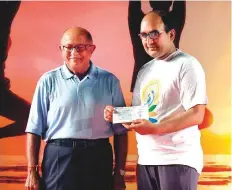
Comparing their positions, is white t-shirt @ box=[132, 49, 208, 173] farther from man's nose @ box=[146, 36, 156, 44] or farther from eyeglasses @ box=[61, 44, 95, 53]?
eyeglasses @ box=[61, 44, 95, 53]

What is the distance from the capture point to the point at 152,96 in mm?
1630

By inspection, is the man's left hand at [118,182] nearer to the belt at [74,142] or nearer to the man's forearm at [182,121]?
the belt at [74,142]

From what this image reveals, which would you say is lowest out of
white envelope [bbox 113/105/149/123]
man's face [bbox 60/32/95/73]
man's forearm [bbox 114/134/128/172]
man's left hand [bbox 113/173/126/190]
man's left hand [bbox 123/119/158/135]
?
man's left hand [bbox 113/173/126/190]

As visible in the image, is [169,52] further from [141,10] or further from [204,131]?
[204,131]

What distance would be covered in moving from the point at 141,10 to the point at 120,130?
0.64 meters

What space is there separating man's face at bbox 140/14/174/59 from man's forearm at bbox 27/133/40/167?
0.68 m

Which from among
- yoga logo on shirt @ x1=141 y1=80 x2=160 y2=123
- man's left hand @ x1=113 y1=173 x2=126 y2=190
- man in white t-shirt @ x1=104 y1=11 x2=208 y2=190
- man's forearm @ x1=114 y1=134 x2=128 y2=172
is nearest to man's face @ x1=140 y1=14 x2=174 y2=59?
man in white t-shirt @ x1=104 y1=11 x2=208 y2=190

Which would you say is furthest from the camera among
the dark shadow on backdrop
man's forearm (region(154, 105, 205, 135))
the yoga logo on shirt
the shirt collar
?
the dark shadow on backdrop

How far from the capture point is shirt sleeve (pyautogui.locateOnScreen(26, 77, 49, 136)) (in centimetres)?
169

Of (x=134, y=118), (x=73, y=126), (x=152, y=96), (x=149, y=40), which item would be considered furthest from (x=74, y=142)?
(x=149, y=40)

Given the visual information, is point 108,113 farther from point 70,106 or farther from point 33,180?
point 33,180

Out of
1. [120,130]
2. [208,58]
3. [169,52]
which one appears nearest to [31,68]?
[120,130]

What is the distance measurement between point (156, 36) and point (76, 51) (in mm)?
379

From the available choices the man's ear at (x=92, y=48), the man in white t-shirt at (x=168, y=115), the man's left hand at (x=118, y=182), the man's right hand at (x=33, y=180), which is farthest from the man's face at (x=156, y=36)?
the man's right hand at (x=33, y=180)
